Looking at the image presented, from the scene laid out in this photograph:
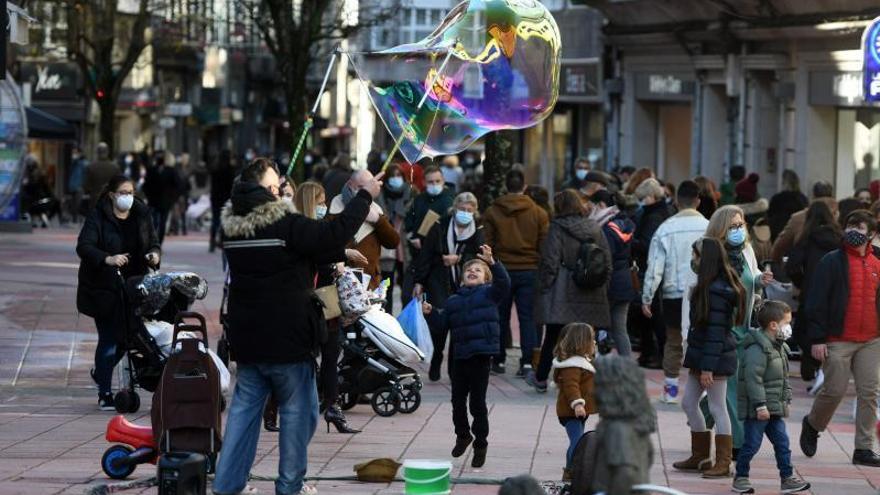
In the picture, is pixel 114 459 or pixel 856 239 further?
pixel 856 239

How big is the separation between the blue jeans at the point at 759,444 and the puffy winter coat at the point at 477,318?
5.30ft

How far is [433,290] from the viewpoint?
16.4 metres

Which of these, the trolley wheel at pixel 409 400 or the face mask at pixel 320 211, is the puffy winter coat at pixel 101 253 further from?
the trolley wheel at pixel 409 400

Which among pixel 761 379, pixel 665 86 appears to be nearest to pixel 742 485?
pixel 761 379

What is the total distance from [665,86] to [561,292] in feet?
58.3

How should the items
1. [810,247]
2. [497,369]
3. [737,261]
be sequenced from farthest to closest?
1. [497,369]
2. [810,247]
3. [737,261]

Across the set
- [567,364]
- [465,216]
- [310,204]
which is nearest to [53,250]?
[465,216]

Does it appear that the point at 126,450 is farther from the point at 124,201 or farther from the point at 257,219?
the point at 124,201

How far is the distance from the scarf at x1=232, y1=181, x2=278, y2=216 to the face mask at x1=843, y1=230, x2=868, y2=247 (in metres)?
4.51

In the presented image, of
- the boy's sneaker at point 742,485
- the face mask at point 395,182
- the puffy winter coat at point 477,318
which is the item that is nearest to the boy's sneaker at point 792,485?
the boy's sneaker at point 742,485

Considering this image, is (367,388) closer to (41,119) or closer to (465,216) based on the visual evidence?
(465,216)

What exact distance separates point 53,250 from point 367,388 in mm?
18641

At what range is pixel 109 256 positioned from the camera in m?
14.2

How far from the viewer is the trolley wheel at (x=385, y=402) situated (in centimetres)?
1429
